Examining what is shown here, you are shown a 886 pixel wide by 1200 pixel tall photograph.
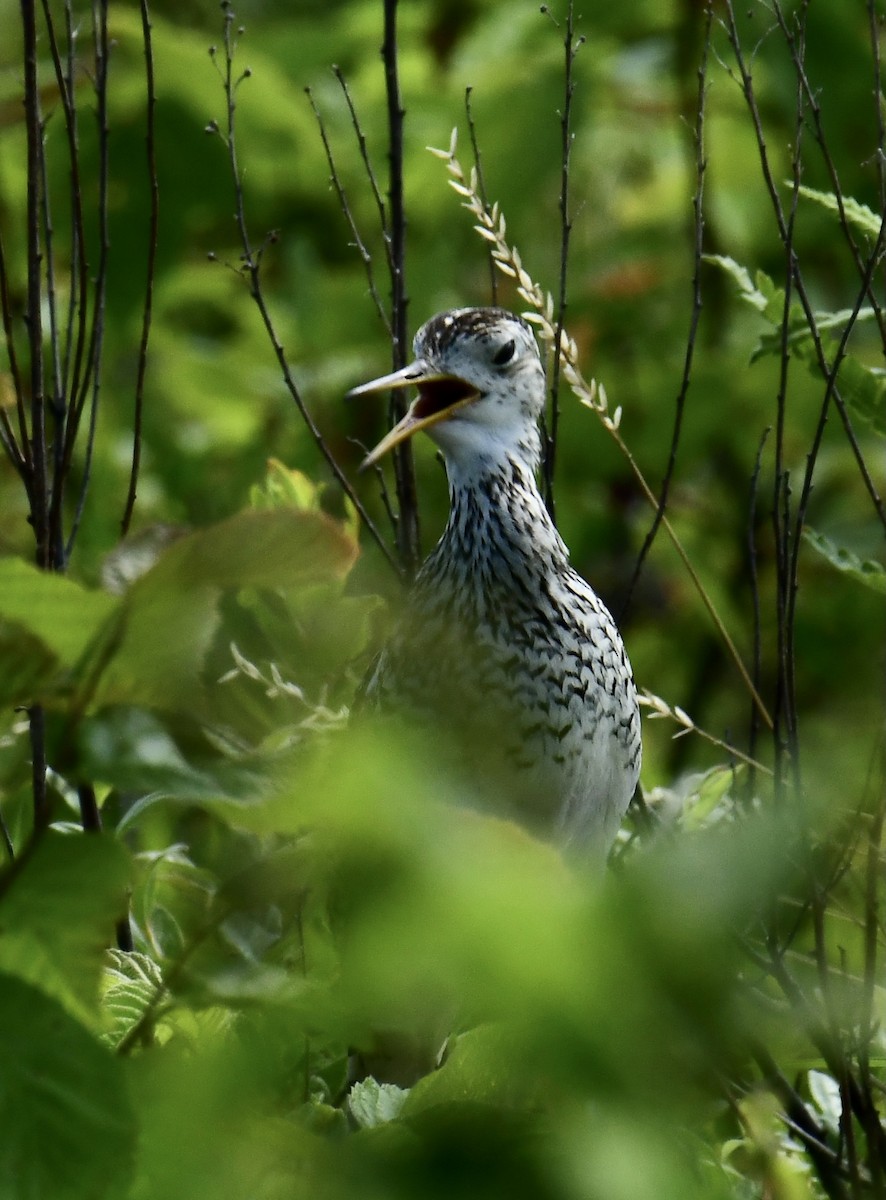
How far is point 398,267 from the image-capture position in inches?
121

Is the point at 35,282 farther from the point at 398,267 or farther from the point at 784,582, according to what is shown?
the point at 784,582

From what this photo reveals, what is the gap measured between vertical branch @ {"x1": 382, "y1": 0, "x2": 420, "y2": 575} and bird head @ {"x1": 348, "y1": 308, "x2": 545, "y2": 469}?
74mm

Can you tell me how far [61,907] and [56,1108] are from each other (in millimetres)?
138

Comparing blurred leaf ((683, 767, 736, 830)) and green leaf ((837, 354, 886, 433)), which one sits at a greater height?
green leaf ((837, 354, 886, 433))

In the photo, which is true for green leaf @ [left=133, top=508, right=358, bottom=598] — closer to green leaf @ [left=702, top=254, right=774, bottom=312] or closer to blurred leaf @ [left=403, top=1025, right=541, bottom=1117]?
blurred leaf @ [left=403, top=1025, right=541, bottom=1117]

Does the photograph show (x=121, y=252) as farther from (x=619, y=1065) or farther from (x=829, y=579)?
(x=619, y=1065)

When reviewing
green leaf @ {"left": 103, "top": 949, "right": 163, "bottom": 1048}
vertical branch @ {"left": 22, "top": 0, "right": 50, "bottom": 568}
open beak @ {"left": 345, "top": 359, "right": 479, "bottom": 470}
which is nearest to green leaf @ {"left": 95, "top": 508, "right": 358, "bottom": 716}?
green leaf @ {"left": 103, "top": 949, "right": 163, "bottom": 1048}

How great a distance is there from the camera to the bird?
293cm

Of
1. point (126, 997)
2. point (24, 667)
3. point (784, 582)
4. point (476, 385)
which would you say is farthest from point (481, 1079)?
point (476, 385)

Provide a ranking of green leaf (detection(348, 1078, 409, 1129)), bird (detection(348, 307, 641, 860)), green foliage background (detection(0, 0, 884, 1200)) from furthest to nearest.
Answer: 1. bird (detection(348, 307, 641, 860))
2. green leaf (detection(348, 1078, 409, 1129))
3. green foliage background (detection(0, 0, 884, 1200))

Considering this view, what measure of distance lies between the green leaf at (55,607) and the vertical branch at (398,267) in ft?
6.82

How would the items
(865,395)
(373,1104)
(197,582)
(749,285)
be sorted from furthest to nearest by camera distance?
1. (749,285)
2. (865,395)
3. (373,1104)
4. (197,582)

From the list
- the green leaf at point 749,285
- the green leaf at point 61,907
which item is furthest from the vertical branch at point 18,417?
the green leaf at point 61,907

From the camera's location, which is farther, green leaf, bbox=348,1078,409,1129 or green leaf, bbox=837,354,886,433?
green leaf, bbox=837,354,886,433
